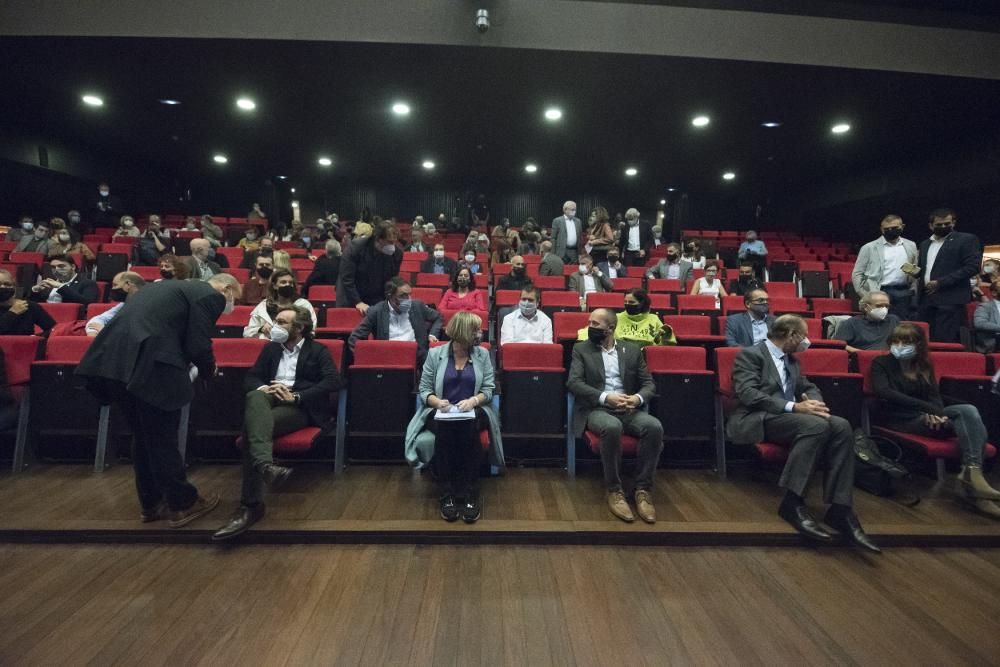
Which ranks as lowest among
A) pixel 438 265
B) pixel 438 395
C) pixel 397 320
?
pixel 438 395

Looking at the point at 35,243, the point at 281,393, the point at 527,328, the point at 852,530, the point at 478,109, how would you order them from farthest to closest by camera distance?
the point at 478,109 < the point at 35,243 < the point at 527,328 < the point at 281,393 < the point at 852,530

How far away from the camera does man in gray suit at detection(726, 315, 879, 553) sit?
83.0 inches

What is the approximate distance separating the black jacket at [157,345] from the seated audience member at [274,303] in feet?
2.97

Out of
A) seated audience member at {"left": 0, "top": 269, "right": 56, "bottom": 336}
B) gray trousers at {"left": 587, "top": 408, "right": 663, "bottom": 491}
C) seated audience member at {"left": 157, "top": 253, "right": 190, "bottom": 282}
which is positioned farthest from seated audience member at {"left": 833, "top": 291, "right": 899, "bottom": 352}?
seated audience member at {"left": 0, "top": 269, "right": 56, "bottom": 336}

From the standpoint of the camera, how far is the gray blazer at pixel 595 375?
8.45 feet

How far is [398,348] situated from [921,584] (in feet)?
9.05

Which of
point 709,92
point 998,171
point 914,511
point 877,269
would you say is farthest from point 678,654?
point 998,171

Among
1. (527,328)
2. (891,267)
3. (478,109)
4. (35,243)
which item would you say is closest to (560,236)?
(527,328)

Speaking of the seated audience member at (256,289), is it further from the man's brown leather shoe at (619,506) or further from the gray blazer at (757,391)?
the gray blazer at (757,391)

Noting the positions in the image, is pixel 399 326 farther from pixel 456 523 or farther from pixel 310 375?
pixel 456 523

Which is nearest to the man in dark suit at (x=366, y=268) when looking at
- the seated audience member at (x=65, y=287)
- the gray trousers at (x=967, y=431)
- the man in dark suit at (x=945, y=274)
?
the seated audience member at (x=65, y=287)

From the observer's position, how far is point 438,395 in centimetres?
245

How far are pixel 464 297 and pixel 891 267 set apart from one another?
362 centimetres

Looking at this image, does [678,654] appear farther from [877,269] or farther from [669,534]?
[877,269]
